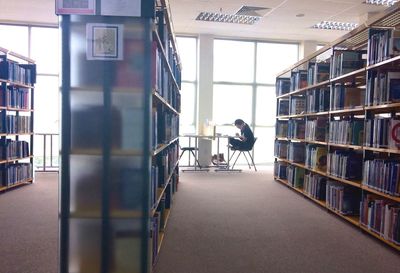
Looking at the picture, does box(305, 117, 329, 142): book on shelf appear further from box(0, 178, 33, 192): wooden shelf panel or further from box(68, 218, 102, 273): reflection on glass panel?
box(0, 178, 33, 192): wooden shelf panel

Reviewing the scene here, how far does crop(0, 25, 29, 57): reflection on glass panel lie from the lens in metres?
7.61

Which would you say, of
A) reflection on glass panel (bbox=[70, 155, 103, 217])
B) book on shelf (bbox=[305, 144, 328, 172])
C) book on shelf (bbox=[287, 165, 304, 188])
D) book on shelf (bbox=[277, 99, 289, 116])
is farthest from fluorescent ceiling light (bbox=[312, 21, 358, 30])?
reflection on glass panel (bbox=[70, 155, 103, 217])

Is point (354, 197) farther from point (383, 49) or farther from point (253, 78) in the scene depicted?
point (253, 78)

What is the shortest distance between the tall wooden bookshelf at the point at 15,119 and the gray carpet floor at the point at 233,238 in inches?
13.9

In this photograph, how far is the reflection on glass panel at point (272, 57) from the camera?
347 inches

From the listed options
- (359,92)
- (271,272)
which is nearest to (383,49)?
(359,92)

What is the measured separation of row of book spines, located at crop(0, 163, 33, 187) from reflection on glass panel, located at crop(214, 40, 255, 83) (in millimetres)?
4920

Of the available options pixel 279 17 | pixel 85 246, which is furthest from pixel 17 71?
pixel 279 17

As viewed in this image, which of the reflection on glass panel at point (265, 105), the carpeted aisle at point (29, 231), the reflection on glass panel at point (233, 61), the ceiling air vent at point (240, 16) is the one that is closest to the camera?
the carpeted aisle at point (29, 231)

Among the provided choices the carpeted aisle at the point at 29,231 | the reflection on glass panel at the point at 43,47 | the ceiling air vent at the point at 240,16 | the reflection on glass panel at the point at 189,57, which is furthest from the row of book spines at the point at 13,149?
the reflection on glass panel at the point at 189,57

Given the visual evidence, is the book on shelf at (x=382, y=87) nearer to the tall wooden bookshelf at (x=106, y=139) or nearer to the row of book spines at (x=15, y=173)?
the tall wooden bookshelf at (x=106, y=139)

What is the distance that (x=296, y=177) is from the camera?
5406 mm

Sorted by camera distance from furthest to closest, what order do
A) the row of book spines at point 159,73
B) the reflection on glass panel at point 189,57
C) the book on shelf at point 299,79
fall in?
the reflection on glass panel at point 189,57 < the book on shelf at point 299,79 < the row of book spines at point 159,73

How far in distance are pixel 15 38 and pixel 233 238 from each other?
7.18 metres
